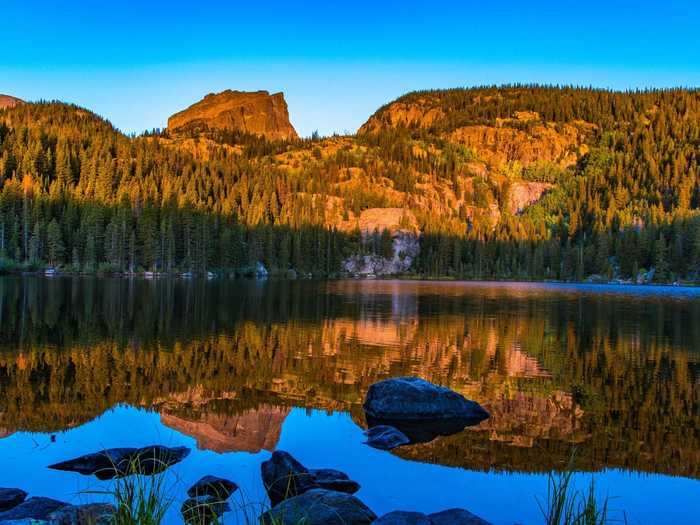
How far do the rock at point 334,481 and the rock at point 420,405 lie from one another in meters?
5.82

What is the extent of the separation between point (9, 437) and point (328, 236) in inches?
6452

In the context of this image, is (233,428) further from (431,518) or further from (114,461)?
(431,518)

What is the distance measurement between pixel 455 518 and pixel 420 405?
924 centimetres

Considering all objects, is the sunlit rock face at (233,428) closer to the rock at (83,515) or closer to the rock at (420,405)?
the rock at (420,405)

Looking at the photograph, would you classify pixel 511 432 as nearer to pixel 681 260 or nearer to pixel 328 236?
pixel 328 236

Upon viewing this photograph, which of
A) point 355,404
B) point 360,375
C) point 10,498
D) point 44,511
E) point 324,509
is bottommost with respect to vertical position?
point 355,404

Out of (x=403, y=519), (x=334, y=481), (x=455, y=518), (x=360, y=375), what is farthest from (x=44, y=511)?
(x=360, y=375)

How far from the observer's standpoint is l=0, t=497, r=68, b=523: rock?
9891mm

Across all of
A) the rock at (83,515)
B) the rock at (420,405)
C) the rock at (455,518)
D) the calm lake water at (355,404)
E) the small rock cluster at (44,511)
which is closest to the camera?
the rock at (83,515)

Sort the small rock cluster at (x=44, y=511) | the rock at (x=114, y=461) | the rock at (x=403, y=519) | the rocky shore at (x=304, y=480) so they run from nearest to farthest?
the small rock cluster at (x=44, y=511)
the rocky shore at (x=304, y=480)
the rock at (x=403, y=519)
the rock at (x=114, y=461)

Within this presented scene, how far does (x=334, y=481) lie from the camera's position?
1323 cm

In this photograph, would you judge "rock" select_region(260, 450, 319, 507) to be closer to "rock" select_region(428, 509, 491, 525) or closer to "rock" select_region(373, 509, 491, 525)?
"rock" select_region(373, 509, 491, 525)

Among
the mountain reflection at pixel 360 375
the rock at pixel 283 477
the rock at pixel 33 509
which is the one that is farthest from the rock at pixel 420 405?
the rock at pixel 33 509

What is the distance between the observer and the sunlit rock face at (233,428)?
15.9m
